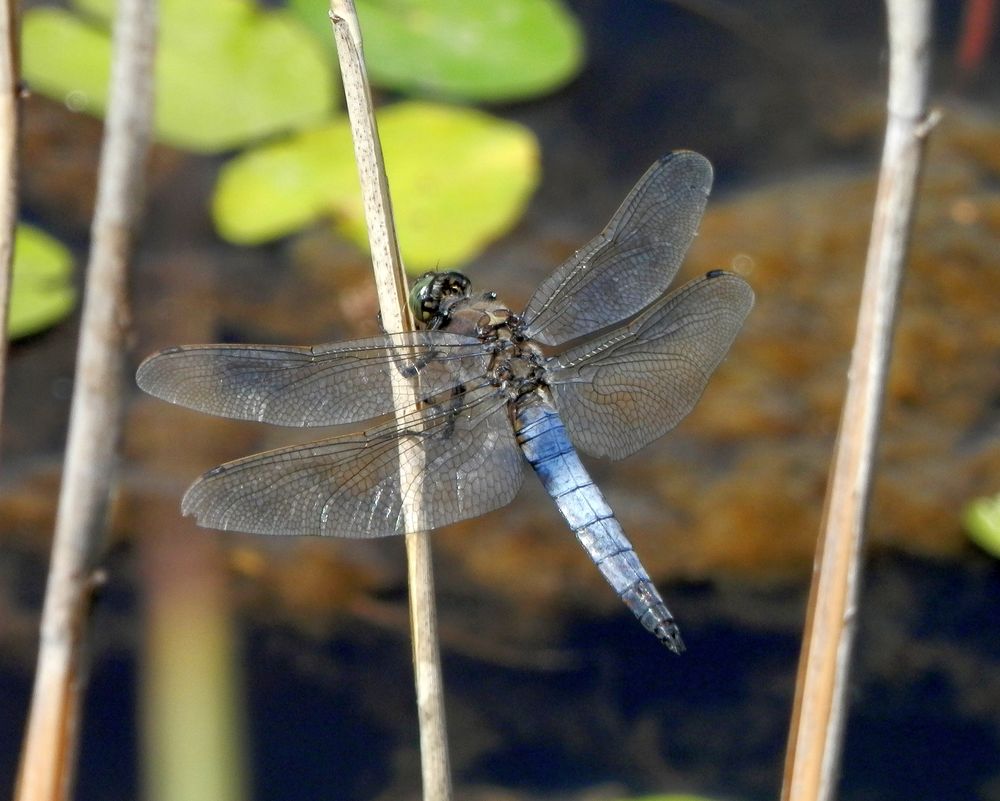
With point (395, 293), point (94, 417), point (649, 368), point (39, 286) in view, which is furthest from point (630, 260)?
point (39, 286)

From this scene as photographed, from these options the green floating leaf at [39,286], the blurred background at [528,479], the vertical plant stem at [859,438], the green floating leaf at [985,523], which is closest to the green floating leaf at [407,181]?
the blurred background at [528,479]

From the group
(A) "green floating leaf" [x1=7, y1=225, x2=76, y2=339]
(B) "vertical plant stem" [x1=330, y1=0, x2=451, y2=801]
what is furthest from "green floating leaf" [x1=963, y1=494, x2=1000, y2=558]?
(A) "green floating leaf" [x1=7, y1=225, x2=76, y2=339]

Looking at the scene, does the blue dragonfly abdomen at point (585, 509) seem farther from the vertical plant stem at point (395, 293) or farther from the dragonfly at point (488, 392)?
the vertical plant stem at point (395, 293)

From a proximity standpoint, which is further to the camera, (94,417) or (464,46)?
(464,46)

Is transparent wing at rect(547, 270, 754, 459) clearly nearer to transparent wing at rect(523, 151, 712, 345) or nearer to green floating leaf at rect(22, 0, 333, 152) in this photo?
transparent wing at rect(523, 151, 712, 345)

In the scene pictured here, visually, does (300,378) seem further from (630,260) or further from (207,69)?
(207,69)
